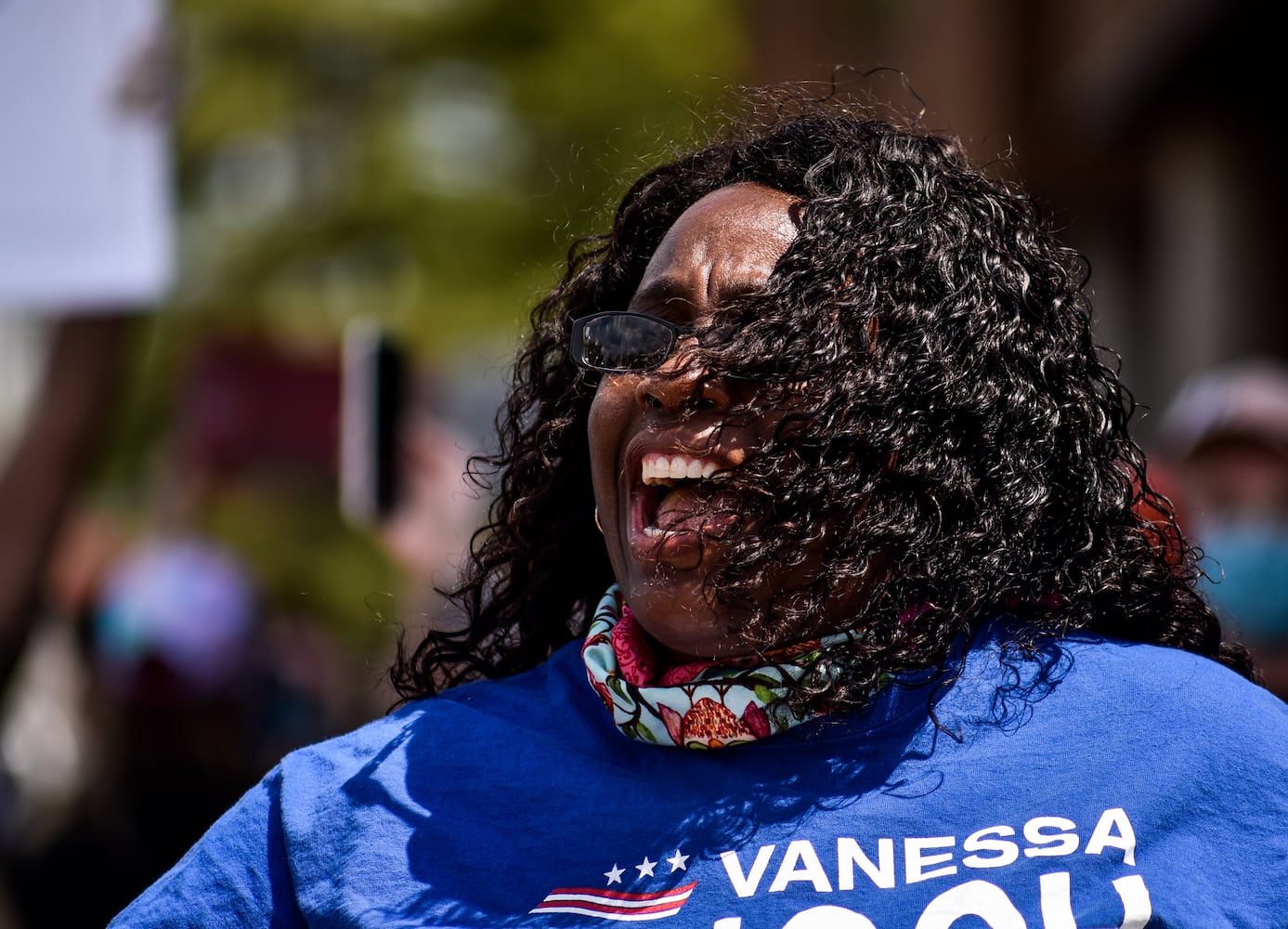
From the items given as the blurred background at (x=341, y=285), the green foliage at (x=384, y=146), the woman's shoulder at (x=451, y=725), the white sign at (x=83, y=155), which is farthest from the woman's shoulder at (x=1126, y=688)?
the green foliage at (x=384, y=146)

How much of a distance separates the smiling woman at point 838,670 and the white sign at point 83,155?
2.19 metres

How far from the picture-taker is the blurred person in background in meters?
4.32

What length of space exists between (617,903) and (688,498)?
1.63 feet

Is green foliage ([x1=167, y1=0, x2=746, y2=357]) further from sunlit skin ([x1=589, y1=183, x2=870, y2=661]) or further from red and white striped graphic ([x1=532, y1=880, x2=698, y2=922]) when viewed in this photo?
red and white striped graphic ([x1=532, y1=880, x2=698, y2=922])

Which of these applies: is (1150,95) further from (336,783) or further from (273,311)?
(336,783)

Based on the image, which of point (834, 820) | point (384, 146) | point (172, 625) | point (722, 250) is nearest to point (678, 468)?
point (722, 250)

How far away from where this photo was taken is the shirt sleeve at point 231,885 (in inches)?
77.9

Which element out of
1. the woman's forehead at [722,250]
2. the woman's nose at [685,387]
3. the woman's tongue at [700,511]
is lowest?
the woman's tongue at [700,511]

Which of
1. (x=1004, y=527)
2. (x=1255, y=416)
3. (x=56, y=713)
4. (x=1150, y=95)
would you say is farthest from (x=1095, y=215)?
(x=1004, y=527)

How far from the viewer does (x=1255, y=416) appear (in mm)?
4926

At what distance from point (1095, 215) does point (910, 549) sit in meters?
16.8

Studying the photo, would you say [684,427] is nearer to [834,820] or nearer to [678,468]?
[678,468]

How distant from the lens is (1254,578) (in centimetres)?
441

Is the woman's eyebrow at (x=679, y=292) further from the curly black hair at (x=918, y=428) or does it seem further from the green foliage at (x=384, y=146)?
the green foliage at (x=384, y=146)
